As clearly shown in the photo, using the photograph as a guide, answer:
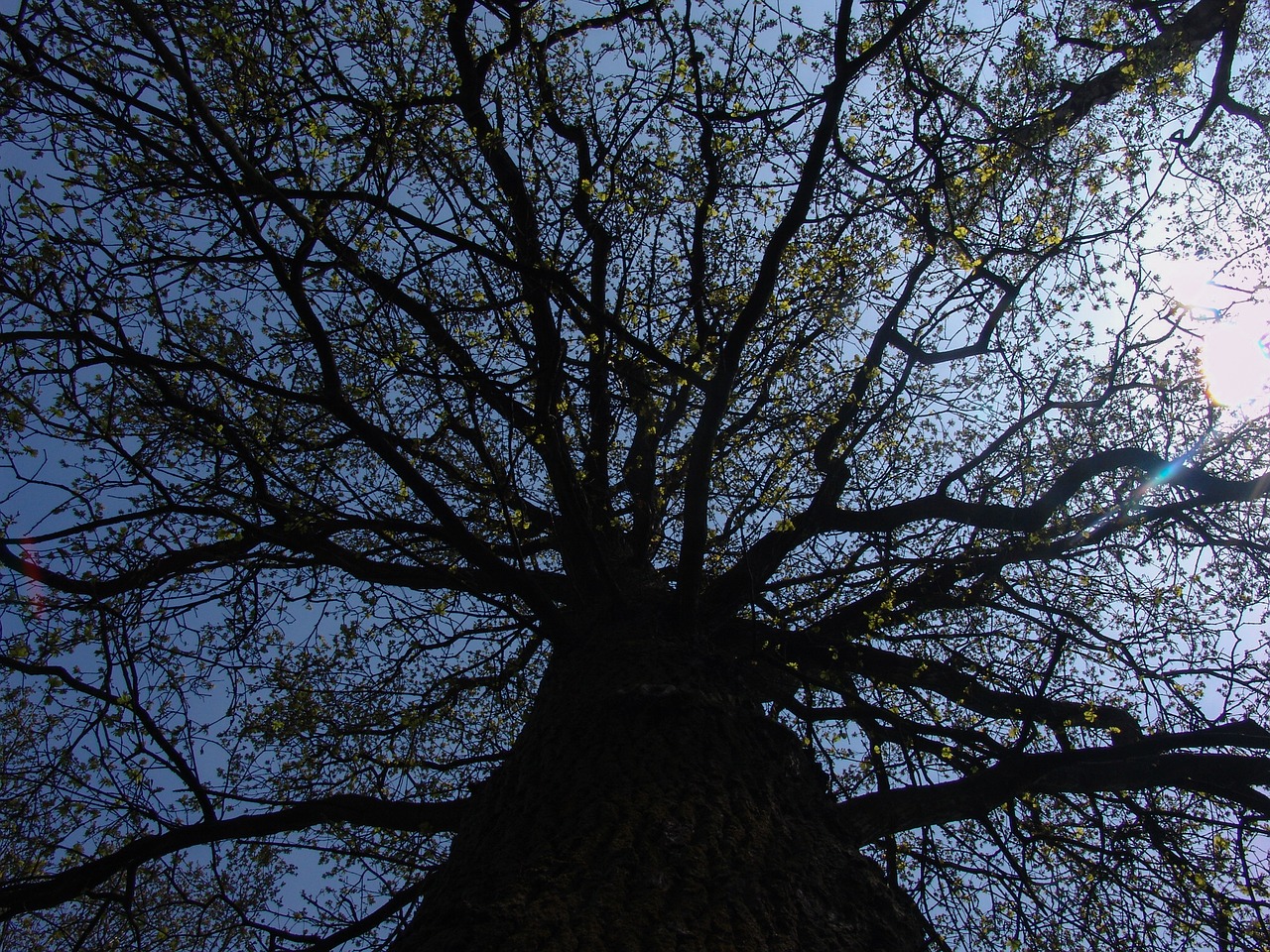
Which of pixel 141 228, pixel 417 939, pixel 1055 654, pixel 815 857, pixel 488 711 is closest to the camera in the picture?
pixel 417 939

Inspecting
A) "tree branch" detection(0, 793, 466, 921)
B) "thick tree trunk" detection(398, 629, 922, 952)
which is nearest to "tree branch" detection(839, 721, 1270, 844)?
"thick tree trunk" detection(398, 629, 922, 952)

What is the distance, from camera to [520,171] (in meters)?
4.54

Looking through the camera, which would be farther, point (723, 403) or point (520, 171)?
point (520, 171)

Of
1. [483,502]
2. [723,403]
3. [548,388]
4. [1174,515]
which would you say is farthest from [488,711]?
[1174,515]

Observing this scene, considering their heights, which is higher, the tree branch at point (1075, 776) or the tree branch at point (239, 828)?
the tree branch at point (239, 828)

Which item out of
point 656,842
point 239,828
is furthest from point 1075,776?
point 239,828

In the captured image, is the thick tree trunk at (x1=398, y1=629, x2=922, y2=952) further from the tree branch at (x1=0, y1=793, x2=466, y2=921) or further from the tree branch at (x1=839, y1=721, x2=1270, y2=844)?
the tree branch at (x1=0, y1=793, x2=466, y2=921)

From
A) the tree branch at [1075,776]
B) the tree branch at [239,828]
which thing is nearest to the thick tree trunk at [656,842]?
the tree branch at [1075,776]

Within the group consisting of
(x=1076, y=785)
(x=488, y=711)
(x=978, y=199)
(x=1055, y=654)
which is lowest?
(x=1076, y=785)

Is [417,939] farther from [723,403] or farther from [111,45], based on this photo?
[111,45]

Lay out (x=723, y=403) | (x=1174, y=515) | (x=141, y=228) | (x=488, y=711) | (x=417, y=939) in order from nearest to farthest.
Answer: (x=417, y=939), (x=723, y=403), (x=141, y=228), (x=1174, y=515), (x=488, y=711)

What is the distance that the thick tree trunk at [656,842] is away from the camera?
1.86 m

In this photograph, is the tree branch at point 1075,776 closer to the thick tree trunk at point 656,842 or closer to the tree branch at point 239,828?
the thick tree trunk at point 656,842

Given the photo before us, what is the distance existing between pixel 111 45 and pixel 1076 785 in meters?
5.73
